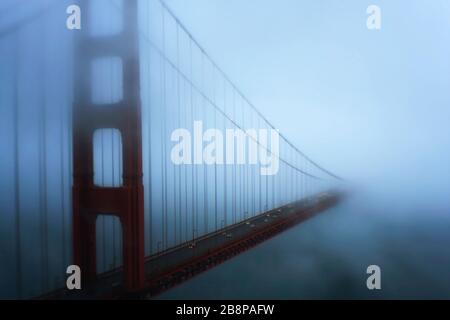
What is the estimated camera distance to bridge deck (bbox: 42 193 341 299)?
1.67 m

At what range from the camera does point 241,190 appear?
6.90 feet

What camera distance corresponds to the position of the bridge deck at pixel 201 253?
1.67 meters

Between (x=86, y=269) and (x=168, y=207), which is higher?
(x=168, y=207)

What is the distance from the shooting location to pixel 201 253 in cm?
212

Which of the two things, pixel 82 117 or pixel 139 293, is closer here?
pixel 139 293

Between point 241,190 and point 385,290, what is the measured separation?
1.06 metres
